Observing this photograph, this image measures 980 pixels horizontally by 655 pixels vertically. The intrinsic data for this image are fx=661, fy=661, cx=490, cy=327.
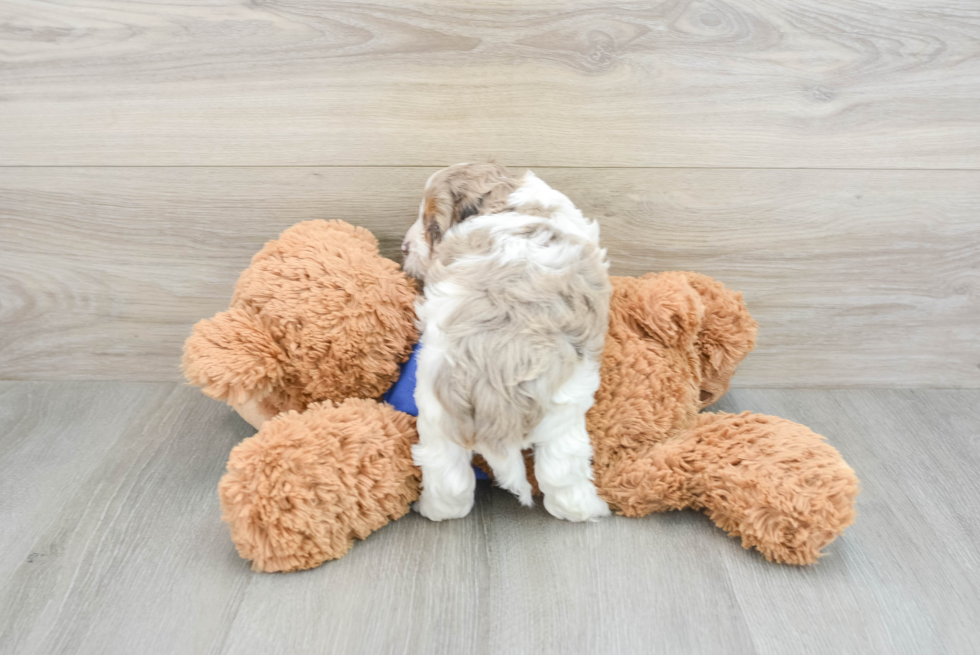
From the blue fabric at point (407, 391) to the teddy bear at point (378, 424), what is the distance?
0.5 inches

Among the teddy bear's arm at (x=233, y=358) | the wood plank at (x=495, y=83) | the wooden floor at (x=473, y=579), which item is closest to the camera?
the wooden floor at (x=473, y=579)

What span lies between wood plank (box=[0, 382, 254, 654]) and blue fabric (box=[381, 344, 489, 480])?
28cm

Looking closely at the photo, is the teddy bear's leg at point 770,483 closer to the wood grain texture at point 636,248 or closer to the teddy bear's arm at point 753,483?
the teddy bear's arm at point 753,483

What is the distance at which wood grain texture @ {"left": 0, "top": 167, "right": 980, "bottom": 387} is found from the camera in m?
1.05

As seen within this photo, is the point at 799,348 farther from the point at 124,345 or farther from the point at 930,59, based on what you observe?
the point at 124,345

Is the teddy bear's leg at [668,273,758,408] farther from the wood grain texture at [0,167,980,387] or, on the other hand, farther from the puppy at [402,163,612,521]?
the puppy at [402,163,612,521]

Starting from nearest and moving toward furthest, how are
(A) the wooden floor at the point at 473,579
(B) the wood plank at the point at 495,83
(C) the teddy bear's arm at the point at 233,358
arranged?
(A) the wooden floor at the point at 473,579 → (C) the teddy bear's arm at the point at 233,358 → (B) the wood plank at the point at 495,83

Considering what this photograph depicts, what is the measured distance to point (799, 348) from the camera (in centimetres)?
118

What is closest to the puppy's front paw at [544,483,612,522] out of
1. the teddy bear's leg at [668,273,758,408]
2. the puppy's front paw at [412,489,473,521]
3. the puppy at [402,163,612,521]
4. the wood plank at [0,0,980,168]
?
the puppy at [402,163,612,521]

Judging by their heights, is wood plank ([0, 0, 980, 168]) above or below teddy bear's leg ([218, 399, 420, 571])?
above

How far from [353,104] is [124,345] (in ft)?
2.02

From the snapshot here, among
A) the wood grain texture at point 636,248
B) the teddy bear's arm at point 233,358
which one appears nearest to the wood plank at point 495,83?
the wood grain texture at point 636,248

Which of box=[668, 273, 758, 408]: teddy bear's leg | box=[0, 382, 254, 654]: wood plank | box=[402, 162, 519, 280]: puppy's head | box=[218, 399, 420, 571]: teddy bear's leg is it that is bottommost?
box=[0, 382, 254, 654]: wood plank

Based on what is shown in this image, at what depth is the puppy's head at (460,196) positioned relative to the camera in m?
0.86
